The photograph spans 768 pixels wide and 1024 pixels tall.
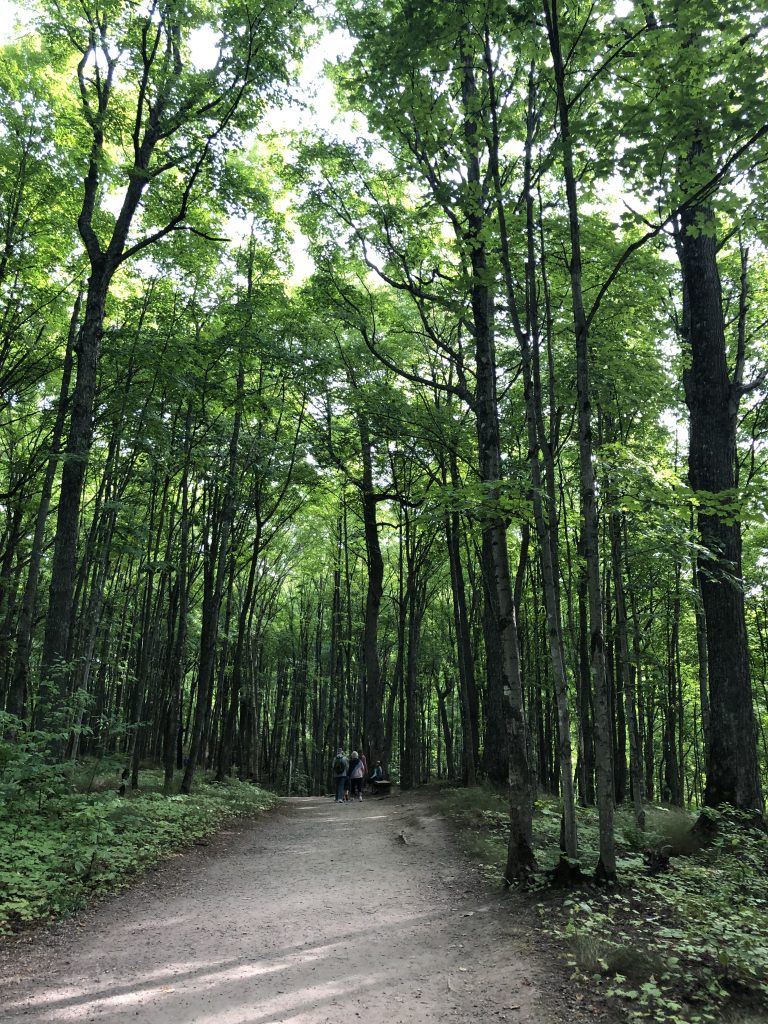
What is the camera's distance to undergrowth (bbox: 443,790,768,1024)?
352 cm

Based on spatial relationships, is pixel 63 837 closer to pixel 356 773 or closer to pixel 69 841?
pixel 69 841

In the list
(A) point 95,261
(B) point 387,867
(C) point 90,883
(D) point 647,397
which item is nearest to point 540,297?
(D) point 647,397

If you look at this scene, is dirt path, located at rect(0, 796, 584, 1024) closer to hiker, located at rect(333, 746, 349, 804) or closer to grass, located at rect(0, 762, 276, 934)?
grass, located at rect(0, 762, 276, 934)

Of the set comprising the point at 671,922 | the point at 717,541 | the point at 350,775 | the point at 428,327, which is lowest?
the point at 350,775

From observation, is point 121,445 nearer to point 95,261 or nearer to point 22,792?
point 95,261

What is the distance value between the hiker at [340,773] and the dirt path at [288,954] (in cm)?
888

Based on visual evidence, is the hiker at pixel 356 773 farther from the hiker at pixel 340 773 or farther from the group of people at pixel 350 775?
the hiker at pixel 340 773

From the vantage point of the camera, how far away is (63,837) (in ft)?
21.6

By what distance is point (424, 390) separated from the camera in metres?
16.6

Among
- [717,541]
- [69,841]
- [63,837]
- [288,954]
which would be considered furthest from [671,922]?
[63,837]

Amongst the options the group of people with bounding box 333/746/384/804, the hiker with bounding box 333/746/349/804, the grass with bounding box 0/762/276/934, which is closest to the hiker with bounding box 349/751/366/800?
the group of people with bounding box 333/746/384/804

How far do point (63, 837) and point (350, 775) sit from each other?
1133cm

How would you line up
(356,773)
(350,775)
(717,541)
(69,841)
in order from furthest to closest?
(350,775) → (356,773) → (717,541) → (69,841)

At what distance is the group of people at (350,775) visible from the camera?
1648 cm
